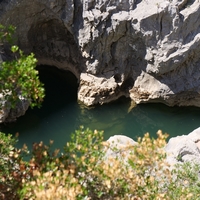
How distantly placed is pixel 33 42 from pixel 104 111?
5009mm

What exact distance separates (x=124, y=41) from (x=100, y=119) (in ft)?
11.5

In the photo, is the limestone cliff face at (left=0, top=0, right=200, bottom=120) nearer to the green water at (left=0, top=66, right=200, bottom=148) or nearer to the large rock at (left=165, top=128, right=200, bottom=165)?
the green water at (left=0, top=66, right=200, bottom=148)

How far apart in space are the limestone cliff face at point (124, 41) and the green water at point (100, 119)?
44 centimetres

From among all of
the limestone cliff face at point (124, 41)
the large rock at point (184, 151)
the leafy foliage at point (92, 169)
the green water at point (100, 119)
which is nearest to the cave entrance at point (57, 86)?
the green water at point (100, 119)

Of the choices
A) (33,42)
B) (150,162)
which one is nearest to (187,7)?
(33,42)

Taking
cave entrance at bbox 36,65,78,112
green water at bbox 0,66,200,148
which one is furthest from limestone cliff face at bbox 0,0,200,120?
cave entrance at bbox 36,65,78,112

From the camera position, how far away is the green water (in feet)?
44.9

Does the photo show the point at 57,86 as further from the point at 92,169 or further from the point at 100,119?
the point at 92,169

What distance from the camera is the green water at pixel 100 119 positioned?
1368 cm

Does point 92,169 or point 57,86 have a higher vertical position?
point 92,169

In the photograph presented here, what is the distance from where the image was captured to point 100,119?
1482cm

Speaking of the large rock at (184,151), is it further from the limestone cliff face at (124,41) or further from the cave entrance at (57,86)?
the cave entrance at (57,86)

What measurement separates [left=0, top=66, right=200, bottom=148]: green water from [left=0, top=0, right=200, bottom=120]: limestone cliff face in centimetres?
44

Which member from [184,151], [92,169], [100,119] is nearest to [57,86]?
[100,119]
